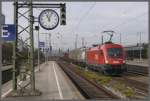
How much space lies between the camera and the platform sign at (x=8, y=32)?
752 inches

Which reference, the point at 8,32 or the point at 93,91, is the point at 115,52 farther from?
the point at 8,32

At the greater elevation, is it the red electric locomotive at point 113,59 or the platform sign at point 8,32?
the platform sign at point 8,32

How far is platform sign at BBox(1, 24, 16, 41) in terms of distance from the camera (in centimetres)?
1911

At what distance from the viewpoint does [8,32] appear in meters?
19.4

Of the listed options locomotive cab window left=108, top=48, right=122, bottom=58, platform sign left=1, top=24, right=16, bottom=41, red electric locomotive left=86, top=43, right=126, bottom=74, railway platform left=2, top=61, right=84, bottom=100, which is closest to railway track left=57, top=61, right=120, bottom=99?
railway platform left=2, top=61, right=84, bottom=100

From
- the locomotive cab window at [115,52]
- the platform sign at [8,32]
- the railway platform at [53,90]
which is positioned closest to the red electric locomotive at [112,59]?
the locomotive cab window at [115,52]

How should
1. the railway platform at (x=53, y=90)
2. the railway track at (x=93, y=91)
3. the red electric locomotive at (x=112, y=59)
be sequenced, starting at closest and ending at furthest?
the railway platform at (x=53, y=90), the railway track at (x=93, y=91), the red electric locomotive at (x=112, y=59)

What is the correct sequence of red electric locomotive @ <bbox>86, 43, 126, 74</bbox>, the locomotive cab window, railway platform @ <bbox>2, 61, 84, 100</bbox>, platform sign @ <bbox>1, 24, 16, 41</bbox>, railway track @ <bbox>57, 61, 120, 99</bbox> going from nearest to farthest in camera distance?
1. platform sign @ <bbox>1, 24, 16, 41</bbox>
2. railway platform @ <bbox>2, 61, 84, 100</bbox>
3. railway track @ <bbox>57, 61, 120, 99</bbox>
4. red electric locomotive @ <bbox>86, 43, 126, 74</bbox>
5. the locomotive cab window

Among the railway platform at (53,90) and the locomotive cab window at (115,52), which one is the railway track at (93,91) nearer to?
the railway platform at (53,90)

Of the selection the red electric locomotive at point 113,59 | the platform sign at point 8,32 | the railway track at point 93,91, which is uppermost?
the platform sign at point 8,32

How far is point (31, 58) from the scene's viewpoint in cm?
2075

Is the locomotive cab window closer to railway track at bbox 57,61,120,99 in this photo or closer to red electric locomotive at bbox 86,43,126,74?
red electric locomotive at bbox 86,43,126,74

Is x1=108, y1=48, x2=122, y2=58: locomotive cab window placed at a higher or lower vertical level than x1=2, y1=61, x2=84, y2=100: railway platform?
higher

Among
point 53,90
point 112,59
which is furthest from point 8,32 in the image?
point 112,59
